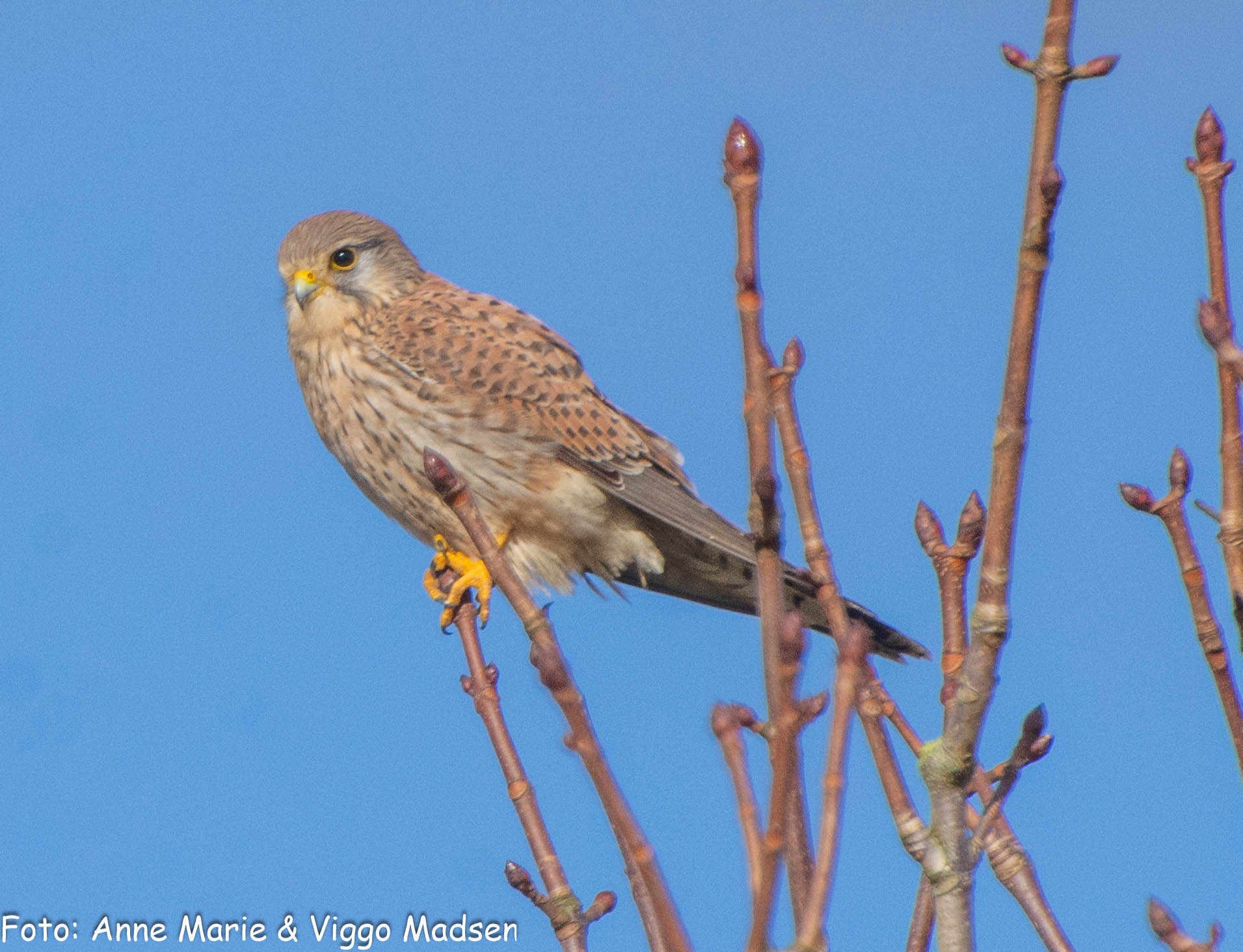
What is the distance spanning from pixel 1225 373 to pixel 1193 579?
316mm

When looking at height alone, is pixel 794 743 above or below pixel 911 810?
below

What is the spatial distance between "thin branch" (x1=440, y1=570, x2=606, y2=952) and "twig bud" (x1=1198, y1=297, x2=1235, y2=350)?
1.21 metres

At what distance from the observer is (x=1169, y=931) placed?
178 cm

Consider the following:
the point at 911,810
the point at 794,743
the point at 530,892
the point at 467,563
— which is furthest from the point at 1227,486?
the point at 467,563

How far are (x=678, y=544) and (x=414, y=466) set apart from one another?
37.8 inches

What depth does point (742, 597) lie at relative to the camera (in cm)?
516

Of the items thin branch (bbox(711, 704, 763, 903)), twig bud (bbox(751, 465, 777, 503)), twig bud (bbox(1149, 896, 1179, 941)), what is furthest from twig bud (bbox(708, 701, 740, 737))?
twig bud (bbox(1149, 896, 1179, 941))

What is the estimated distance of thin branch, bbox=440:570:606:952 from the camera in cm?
233

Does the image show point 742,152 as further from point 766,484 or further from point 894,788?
point 894,788

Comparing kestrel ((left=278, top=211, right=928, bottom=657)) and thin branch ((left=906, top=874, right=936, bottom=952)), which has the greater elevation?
kestrel ((left=278, top=211, right=928, bottom=657))

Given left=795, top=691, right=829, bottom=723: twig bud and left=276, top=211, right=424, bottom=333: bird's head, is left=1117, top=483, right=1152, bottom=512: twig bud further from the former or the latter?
left=276, top=211, right=424, bottom=333: bird's head

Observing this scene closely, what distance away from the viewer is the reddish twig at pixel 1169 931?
1.77 metres

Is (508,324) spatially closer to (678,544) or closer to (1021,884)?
(678,544)

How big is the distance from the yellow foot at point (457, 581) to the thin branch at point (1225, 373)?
7.92ft
